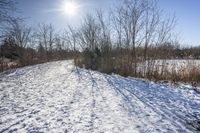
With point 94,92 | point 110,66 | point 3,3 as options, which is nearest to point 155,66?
point 110,66

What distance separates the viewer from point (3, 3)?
988 cm

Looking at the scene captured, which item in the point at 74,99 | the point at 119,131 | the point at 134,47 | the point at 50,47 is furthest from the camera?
the point at 50,47

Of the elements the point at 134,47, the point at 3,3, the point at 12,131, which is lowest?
the point at 12,131

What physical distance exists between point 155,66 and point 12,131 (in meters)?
8.41

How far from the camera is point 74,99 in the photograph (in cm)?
691

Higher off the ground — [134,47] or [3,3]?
[3,3]

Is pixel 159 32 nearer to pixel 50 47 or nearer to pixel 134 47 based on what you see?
pixel 134 47

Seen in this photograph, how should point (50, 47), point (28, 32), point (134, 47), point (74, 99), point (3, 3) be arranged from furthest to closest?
1. point (50, 47)
2. point (28, 32)
3. point (134, 47)
4. point (3, 3)
5. point (74, 99)

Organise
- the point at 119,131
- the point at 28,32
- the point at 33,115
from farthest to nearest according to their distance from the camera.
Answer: the point at 28,32
the point at 33,115
the point at 119,131

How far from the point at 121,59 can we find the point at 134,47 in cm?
99

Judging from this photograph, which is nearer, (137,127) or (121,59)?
(137,127)

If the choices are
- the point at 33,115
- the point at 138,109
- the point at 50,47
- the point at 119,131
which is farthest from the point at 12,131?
the point at 50,47

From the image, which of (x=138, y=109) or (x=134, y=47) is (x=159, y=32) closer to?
(x=134, y=47)

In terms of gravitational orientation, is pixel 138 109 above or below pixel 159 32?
below
